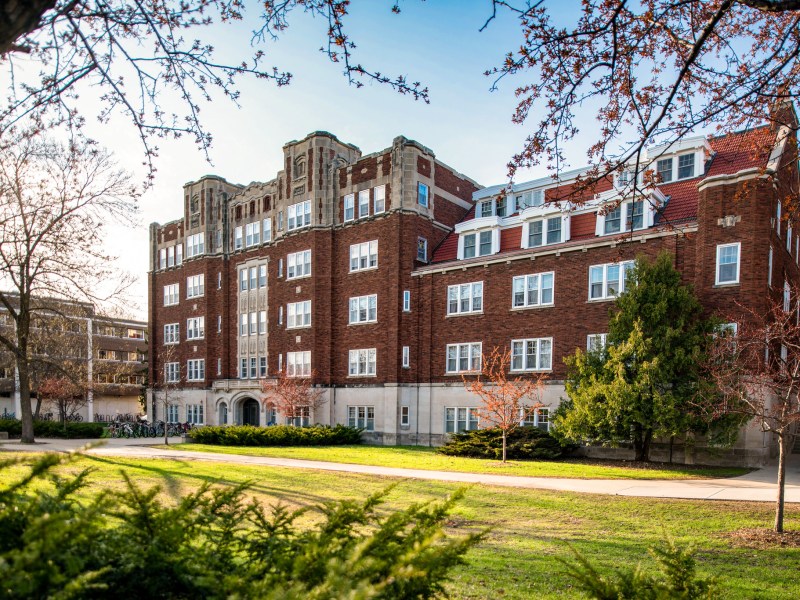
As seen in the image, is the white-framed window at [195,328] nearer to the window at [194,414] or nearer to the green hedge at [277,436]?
the window at [194,414]

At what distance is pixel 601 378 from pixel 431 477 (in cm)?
829

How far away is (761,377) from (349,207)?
25523 millimetres

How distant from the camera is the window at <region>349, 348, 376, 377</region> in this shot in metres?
34.0

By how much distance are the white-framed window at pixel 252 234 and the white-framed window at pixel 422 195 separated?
13.1m

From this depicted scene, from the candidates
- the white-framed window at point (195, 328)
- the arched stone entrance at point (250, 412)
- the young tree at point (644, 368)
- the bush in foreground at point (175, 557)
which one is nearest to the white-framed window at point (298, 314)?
the arched stone entrance at point (250, 412)

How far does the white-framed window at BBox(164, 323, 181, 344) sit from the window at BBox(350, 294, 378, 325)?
18.8 metres

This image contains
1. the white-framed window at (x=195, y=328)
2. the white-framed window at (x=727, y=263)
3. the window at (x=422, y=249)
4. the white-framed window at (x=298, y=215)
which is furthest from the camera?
the white-framed window at (x=195, y=328)

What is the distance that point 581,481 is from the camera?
59.3 feet

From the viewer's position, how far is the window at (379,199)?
34.1 metres

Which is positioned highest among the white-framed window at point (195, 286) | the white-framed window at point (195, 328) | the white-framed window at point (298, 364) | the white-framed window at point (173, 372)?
the white-framed window at point (195, 286)

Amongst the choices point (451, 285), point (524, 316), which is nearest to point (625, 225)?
point (524, 316)

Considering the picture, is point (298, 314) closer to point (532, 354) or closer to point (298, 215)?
Result: point (298, 215)

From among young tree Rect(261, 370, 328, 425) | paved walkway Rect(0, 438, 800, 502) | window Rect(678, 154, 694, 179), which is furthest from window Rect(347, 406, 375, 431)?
window Rect(678, 154, 694, 179)

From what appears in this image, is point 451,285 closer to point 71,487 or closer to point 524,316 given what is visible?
point 524,316
